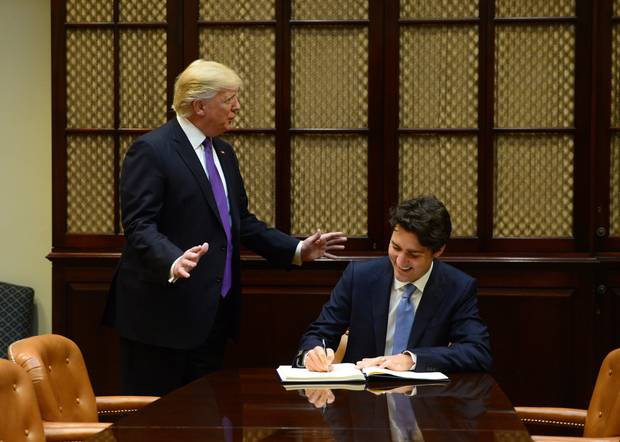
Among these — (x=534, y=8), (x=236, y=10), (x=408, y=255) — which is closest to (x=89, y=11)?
(x=236, y=10)

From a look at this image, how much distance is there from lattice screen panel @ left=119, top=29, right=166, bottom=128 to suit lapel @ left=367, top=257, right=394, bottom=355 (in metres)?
1.61

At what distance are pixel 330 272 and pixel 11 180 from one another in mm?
1789

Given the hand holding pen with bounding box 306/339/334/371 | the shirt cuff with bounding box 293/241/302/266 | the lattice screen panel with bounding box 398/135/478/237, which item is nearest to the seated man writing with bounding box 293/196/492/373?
the hand holding pen with bounding box 306/339/334/371

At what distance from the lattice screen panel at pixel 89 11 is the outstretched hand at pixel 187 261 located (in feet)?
5.36

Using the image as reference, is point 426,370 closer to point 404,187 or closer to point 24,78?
point 404,187

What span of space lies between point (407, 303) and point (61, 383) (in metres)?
1.12

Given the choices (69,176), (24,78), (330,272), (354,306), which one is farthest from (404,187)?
(24,78)

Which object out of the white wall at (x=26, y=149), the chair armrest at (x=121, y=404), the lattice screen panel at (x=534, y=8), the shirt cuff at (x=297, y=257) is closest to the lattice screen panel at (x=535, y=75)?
the lattice screen panel at (x=534, y=8)

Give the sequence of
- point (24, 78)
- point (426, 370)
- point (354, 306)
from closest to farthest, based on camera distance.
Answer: point (426, 370), point (354, 306), point (24, 78)

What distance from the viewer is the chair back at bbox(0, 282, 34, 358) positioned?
15.5ft

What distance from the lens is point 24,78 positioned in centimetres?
493

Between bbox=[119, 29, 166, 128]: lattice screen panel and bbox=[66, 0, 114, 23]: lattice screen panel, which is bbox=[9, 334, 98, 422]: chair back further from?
bbox=[66, 0, 114, 23]: lattice screen panel

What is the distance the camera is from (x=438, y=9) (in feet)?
14.1

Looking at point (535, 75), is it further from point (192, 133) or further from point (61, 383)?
point (61, 383)
